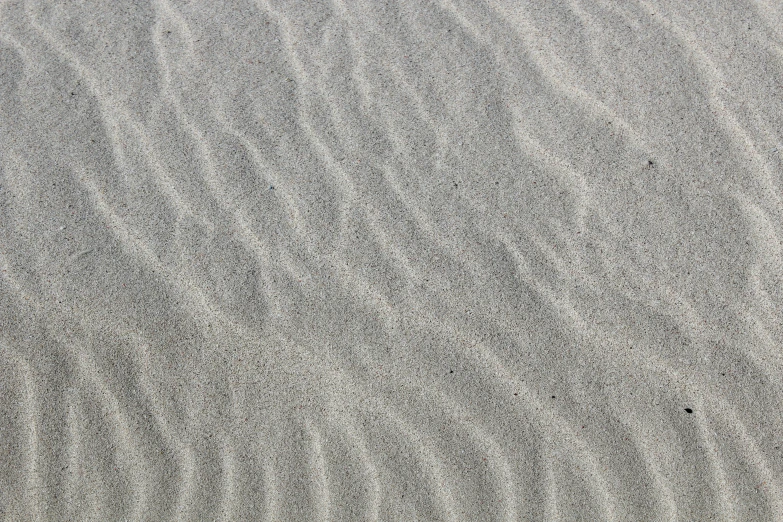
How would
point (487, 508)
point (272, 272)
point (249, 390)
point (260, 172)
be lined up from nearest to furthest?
point (487, 508) → point (249, 390) → point (272, 272) → point (260, 172)

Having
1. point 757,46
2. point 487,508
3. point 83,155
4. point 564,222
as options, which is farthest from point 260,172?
point 757,46

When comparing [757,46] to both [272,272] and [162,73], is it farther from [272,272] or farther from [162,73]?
[162,73]

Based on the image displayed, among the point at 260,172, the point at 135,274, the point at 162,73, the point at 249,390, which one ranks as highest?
the point at 162,73

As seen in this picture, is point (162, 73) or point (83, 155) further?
point (162, 73)

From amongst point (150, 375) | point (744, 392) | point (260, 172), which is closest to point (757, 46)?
point (744, 392)

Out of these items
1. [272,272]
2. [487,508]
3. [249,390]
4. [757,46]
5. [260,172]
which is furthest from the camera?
[757,46]

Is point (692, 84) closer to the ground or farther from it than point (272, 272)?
farther from it
